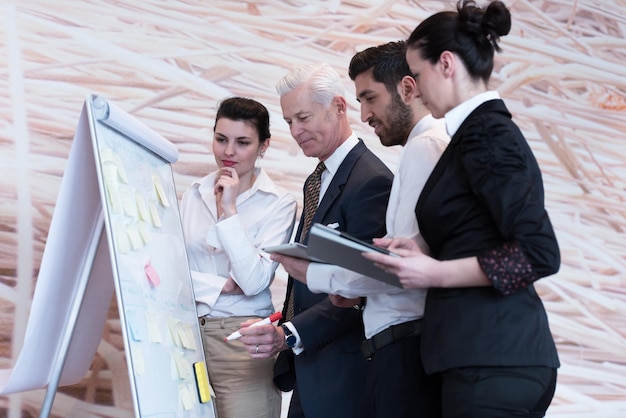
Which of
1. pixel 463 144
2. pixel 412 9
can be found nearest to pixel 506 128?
pixel 463 144

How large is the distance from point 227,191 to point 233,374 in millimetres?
615

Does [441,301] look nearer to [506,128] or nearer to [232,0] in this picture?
[506,128]

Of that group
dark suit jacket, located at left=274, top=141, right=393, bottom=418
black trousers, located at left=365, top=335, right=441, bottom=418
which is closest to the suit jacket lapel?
dark suit jacket, located at left=274, top=141, right=393, bottom=418

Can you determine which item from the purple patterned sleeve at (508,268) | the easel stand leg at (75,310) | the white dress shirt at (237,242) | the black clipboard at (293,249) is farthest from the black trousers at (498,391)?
the white dress shirt at (237,242)

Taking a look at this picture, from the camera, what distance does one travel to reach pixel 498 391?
1.54 m

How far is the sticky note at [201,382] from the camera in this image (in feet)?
7.58

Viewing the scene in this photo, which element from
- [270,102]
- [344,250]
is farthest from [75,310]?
[270,102]

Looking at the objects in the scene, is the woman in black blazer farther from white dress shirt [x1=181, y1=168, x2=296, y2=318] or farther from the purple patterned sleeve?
white dress shirt [x1=181, y1=168, x2=296, y2=318]

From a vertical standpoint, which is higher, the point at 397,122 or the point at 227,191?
the point at 397,122

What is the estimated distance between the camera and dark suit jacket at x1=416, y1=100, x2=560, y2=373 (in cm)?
154

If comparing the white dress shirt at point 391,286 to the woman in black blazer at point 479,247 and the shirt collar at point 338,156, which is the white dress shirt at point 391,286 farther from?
the shirt collar at point 338,156

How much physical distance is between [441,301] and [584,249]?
Answer: 3.13m

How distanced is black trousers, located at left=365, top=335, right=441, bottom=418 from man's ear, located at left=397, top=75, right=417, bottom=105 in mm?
758

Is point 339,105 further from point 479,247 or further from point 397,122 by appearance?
point 479,247
